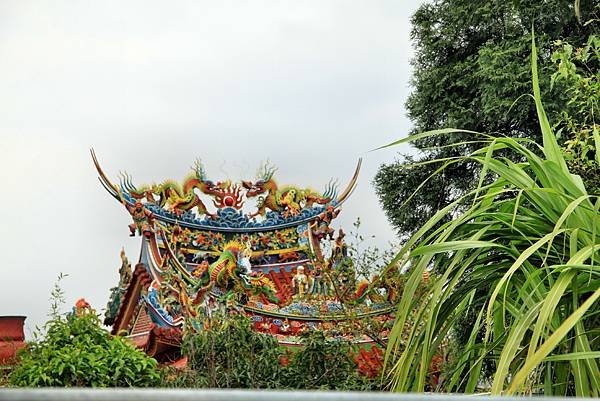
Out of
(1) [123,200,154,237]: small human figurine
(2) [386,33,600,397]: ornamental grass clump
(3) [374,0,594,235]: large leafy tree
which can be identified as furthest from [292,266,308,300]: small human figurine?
(2) [386,33,600,397]: ornamental grass clump

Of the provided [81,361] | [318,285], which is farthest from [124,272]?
[81,361]

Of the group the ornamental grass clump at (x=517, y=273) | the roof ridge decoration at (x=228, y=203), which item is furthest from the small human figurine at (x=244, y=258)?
the ornamental grass clump at (x=517, y=273)

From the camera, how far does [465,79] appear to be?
34.0 ft

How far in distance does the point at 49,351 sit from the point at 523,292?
3143 millimetres

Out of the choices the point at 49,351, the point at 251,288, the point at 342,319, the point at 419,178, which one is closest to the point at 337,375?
the point at 342,319

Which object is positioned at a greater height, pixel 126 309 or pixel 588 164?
pixel 126 309

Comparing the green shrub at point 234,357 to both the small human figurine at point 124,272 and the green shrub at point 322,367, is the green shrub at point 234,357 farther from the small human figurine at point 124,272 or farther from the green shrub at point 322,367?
the small human figurine at point 124,272

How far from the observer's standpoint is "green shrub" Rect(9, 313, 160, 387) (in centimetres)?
465

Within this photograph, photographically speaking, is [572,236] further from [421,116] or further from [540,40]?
[421,116]

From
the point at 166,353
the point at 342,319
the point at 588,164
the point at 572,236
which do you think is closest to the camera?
the point at 572,236

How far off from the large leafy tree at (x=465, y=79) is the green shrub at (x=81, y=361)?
5.47m

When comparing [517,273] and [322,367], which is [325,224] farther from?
[517,273]

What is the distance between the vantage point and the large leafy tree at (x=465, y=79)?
31.8 ft

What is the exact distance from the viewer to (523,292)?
7.43ft
